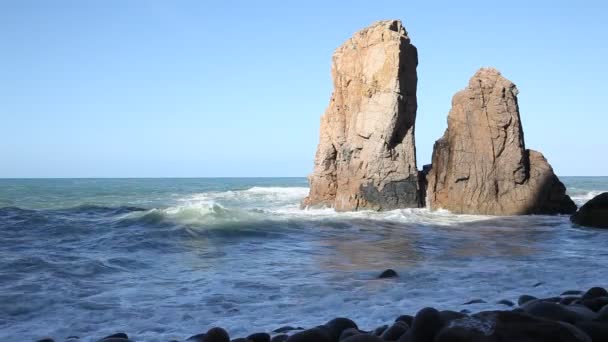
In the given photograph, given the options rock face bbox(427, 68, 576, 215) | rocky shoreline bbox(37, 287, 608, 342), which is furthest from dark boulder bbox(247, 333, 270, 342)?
rock face bbox(427, 68, 576, 215)

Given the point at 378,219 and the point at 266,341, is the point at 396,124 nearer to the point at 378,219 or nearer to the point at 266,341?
the point at 378,219

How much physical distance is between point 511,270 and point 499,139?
15.9 metres

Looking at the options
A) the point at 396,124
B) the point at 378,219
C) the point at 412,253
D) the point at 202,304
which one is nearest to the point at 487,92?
the point at 396,124

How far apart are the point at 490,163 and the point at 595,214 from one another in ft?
22.3

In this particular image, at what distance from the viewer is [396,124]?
2620 cm

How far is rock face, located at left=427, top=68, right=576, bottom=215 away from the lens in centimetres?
2377

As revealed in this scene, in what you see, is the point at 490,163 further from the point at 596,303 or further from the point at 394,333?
the point at 394,333

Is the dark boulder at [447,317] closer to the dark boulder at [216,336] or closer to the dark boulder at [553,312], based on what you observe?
the dark boulder at [553,312]

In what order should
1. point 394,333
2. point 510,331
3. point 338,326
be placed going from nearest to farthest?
point 510,331, point 394,333, point 338,326

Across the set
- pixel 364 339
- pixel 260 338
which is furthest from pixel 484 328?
pixel 260 338

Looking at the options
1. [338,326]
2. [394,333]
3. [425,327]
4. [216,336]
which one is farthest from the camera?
[338,326]

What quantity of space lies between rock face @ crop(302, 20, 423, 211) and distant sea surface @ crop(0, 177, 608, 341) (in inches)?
300

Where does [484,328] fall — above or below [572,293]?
above

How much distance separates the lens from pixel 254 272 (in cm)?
991
